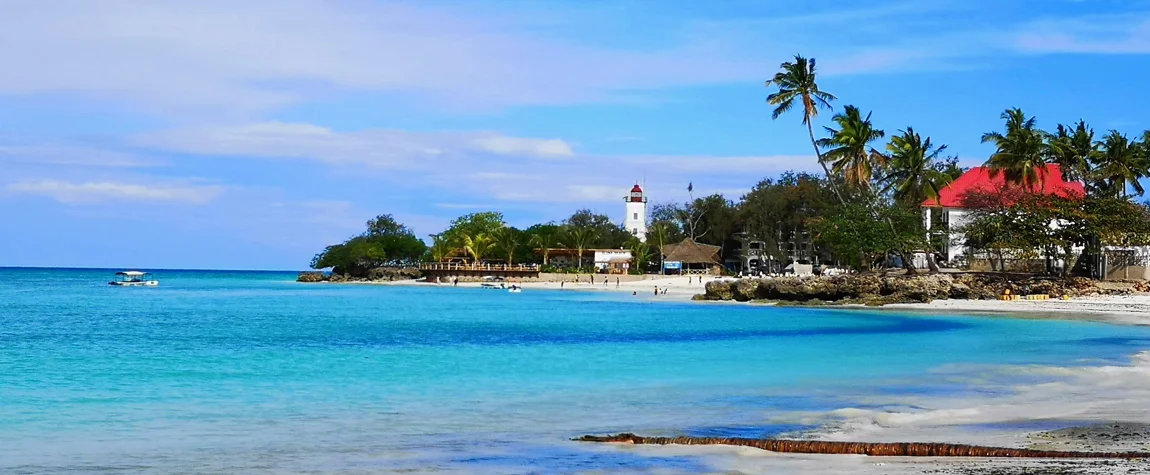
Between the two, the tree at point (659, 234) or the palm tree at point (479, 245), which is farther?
the palm tree at point (479, 245)

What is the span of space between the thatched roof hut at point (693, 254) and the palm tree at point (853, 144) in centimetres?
3465

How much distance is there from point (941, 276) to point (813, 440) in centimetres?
3799

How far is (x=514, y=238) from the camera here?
327ft

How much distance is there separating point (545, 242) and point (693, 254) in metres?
16.8

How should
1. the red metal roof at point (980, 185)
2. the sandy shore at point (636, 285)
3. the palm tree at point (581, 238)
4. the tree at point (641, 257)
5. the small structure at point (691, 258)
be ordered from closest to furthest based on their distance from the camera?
the red metal roof at point (980, 185) → the sandy shore at point (636, 285) → the small structure at point (691, 258) → the tree at point (641, 257) → the palm tree at point (581, 238)

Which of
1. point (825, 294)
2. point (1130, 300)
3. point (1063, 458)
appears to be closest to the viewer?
point (1063, 458)

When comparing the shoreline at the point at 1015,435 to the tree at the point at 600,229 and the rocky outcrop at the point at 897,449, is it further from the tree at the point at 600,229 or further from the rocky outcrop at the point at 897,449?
the tree at the point at 600,229

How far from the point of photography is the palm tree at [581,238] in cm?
9500

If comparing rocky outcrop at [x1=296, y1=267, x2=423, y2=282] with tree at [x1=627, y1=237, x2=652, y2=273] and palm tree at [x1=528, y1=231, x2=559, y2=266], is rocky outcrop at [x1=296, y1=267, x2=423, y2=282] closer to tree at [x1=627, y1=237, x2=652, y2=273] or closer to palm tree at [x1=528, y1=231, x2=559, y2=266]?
palm tree at [x1=528, y1=231, x2=559, y2=266]

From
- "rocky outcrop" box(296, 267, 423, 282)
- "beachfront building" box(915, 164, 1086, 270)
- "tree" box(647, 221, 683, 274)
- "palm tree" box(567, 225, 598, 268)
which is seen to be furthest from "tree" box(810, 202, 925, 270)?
"rocky outcrop" box(296, 267, 423, 282)

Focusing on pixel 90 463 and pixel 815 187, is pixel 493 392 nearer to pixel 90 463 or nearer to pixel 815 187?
pixel 90 463

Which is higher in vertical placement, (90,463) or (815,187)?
(815,187)

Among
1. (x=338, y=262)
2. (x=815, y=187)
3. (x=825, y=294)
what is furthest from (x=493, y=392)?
(x=338, y=262)

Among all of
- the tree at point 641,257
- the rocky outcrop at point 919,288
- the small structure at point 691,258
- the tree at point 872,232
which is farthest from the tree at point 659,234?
the rocky outcrop at point 919,288
